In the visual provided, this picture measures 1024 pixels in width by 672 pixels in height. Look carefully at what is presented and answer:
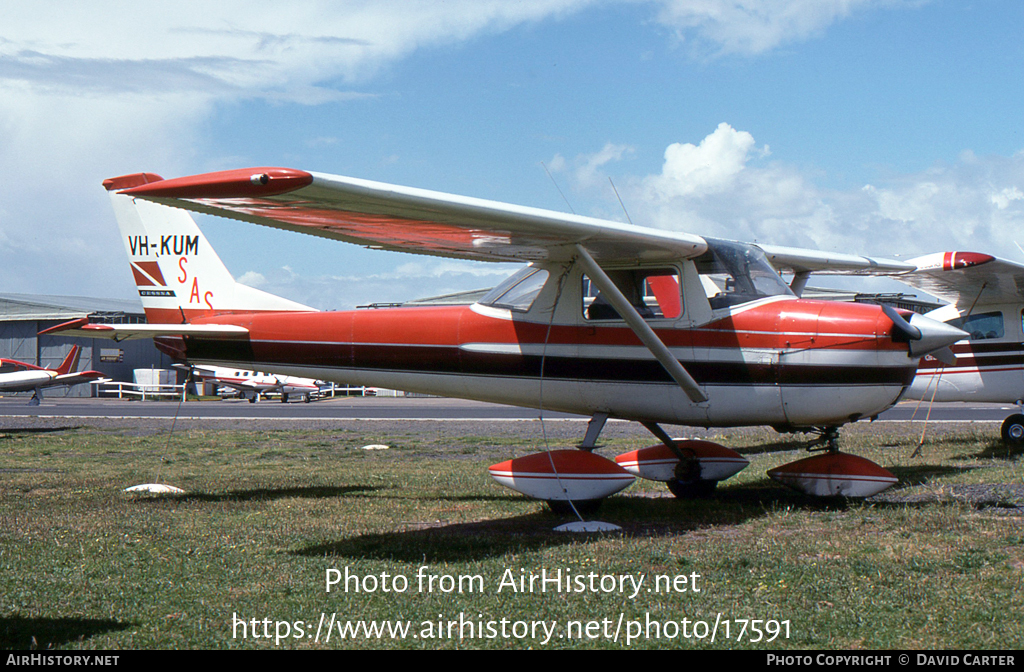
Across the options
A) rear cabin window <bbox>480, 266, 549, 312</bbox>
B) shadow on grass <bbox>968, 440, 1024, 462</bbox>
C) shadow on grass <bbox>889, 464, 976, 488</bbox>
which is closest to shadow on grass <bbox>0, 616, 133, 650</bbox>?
rear cabin window <bbox>480, 266, 549, 312</bbox>

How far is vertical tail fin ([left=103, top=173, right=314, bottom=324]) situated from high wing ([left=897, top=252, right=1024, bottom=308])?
933 centimetres

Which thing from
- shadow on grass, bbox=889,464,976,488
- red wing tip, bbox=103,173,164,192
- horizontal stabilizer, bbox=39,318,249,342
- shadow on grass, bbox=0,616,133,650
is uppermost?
red wing tip, bbox=103,173,164,192

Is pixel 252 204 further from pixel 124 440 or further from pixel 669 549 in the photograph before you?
pixel 124 440

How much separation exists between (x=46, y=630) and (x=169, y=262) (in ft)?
23.4

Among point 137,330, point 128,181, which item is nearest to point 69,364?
point 128,181

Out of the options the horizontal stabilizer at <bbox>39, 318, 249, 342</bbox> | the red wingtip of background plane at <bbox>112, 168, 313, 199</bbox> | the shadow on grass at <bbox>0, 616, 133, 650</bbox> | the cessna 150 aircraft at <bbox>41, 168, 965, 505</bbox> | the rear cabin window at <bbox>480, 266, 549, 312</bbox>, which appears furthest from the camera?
the horizontal stabilizer at <bbox>39, 318, 249, 342</bbox>

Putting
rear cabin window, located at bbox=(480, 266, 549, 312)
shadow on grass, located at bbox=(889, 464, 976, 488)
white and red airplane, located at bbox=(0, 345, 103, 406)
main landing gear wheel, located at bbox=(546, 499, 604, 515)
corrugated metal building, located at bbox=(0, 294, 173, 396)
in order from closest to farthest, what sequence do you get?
main landing gear wheel, located at bbox=(546, 499, 604, 515)
rear cabin window, located at bbox=(480, 266, 549, 312)
shadow on grass, located at bbox=(889, 464, 976, 488)
white and red airplane, located at bbox=(0, 345, 103, 406)
corrugated metal building, located at bbox=(0, 294, 173, 396)

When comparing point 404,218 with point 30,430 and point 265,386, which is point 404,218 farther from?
point 265,386

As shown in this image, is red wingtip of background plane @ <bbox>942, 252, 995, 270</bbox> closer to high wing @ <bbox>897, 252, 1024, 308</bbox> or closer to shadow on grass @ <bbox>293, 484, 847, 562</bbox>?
high wing @ <bbox>897, 252, 1024, 308</bbox>

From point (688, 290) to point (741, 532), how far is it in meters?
2.39

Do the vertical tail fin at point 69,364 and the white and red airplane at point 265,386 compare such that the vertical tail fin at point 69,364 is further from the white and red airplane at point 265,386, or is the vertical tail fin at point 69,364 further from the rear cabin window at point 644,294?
the rear cabin window at point 644,294

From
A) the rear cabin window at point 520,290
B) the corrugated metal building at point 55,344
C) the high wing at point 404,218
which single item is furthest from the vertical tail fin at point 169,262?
the corrugated metal building at point 55,344

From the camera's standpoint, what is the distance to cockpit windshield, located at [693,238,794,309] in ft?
26.4

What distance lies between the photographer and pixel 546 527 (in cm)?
755
